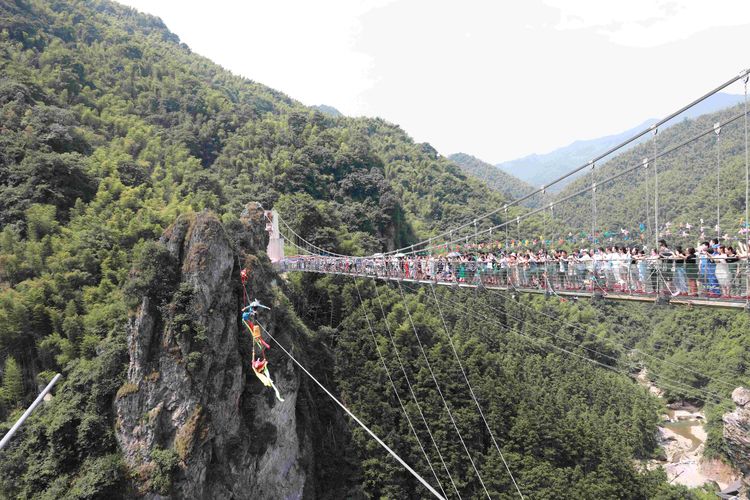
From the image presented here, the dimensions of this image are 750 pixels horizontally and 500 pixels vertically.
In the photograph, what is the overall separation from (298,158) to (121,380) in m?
28.3

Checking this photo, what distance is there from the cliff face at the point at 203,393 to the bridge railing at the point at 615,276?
7.35m

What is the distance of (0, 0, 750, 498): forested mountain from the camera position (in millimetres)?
15398

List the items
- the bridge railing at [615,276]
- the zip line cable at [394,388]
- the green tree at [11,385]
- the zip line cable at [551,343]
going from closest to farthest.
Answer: the bridge railing at [615,276] → the green tree at [11,385] → the zip line cable at [394,388] → the zip line cable at [551,343]

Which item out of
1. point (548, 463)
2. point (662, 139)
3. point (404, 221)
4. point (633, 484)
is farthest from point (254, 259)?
point (662, 139)

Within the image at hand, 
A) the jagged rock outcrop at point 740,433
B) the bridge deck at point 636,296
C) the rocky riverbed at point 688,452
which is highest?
the bridge deck at point 636,296

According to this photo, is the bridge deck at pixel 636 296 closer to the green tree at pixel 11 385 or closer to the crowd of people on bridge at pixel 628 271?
the crowd of people on bridge at pixel 628 271

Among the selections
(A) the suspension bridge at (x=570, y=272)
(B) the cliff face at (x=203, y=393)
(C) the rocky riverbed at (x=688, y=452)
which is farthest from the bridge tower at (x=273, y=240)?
(C) the rocky riverbed at (x=688, y=452)

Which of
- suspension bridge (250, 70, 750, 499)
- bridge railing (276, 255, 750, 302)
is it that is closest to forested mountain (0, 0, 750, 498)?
suspension bridge (250, 70, 750, 499)

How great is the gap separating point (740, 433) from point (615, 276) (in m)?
21.6

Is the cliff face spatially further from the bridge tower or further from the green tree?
the bridge tower

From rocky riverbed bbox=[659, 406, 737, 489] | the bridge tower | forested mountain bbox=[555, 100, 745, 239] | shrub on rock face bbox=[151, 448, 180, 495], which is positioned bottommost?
rocky riverbed bbox=[659, 406, 737, 489]

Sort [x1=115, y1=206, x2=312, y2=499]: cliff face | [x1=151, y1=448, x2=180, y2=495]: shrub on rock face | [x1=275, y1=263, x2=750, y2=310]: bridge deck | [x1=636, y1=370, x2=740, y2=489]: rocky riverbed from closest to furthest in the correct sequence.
Result: 1. [x1=275, y1=263, x2=750, y2=310]: bridge deck
2. [x1=151, y1=448, x2=180, y2=495]: shrub on rock face
3. [x1=115, y1=206, x2=312, y2=499]: cliff face
4. [x1=636, y1=370, x2=740, y2=489]: rocky riverbed

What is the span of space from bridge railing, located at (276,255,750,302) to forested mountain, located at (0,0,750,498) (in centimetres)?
846

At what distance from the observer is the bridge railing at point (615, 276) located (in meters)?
7.24
